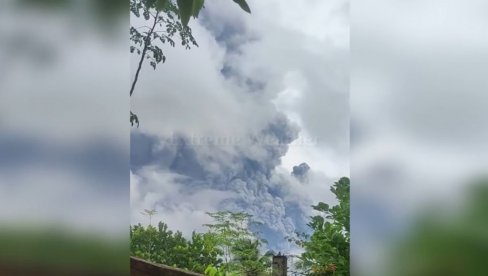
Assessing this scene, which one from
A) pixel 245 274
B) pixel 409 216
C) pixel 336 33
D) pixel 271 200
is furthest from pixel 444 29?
→ pixel 245 274

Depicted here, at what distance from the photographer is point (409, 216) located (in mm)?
1594

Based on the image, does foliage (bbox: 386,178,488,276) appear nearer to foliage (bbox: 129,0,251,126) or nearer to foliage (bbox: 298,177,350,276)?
foliage (bbox: 298,177,350,276)

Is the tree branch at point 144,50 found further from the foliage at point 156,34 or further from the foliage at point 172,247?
the foliage at point 172,247

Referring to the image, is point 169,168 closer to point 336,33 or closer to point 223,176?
point 223,176

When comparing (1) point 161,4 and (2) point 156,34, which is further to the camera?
(2) point 156,34

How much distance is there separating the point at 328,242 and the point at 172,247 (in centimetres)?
75

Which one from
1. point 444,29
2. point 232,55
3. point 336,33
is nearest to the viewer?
point 444,29

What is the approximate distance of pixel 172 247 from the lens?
2.78 m

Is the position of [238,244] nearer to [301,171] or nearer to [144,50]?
[301,171]

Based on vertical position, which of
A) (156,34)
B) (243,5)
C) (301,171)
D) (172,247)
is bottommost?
(172,247)

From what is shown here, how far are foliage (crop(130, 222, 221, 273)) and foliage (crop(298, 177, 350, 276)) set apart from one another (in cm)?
45

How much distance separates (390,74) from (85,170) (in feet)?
2.94

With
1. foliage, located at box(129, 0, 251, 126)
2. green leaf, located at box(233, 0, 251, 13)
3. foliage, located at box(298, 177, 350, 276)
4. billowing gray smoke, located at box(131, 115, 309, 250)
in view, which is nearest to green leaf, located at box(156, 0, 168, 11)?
foliage, located at box(129, 0, 251, 126)

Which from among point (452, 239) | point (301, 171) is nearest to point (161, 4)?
point (301, 171)
